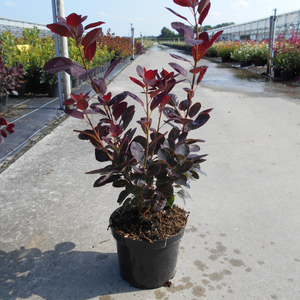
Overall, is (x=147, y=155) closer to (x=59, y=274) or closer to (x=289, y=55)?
(x=59, y=274)

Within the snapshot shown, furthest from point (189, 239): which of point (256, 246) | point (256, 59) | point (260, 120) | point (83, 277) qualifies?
point (256, 59)

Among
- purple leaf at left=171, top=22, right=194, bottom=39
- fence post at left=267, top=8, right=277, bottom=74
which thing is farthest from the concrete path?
fence post at left=267, top=8, right=277, bottom=74

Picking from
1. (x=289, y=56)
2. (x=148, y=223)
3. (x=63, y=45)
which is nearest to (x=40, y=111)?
(x=63, y=45)

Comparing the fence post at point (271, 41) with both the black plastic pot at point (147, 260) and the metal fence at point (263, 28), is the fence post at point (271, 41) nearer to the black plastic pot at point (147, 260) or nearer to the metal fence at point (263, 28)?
the metal fence at point (263, 28)

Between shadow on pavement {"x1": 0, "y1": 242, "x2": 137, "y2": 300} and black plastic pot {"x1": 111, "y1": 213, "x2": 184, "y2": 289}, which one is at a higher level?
black plastic pot {"x1": 111, "y1": 213, "x2": 184, "y2": 289}

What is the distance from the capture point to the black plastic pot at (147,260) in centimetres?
174

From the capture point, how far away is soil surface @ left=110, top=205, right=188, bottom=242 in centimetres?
178

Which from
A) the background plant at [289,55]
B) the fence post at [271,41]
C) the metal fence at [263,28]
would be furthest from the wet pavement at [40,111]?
the metal fence at [263,28]

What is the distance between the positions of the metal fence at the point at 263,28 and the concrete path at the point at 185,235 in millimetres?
13840

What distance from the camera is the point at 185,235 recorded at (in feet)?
7.97

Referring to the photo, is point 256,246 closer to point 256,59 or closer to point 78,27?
point 78,27

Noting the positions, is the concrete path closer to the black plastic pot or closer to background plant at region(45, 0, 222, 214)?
the black plastic pot

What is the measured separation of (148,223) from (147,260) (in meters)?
0.21

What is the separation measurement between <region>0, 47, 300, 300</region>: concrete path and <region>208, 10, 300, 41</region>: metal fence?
545 inches
